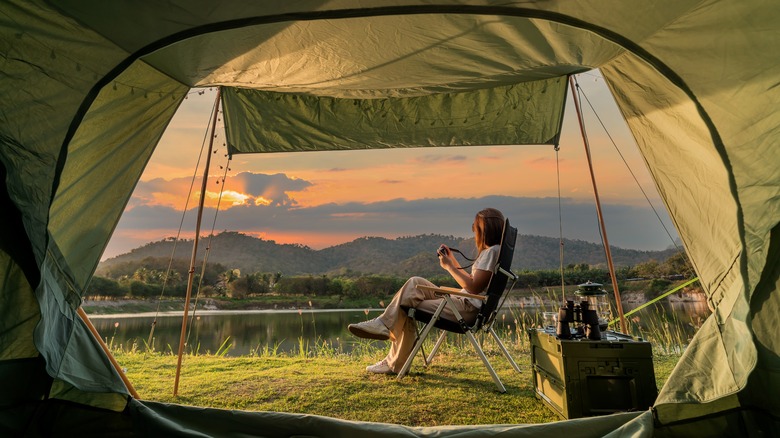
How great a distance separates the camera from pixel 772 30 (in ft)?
4.89

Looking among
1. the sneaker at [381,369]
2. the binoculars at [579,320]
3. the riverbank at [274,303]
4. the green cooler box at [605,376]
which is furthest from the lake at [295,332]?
the green cooler box at [605,376]

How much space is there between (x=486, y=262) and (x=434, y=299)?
508 mm

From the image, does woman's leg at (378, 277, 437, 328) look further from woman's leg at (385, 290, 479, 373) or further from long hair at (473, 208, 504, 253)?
long hair at (473, 208, 504, 253)

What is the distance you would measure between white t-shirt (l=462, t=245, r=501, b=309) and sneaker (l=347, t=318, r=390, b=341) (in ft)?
2.15

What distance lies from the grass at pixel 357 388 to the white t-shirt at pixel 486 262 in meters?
0.57

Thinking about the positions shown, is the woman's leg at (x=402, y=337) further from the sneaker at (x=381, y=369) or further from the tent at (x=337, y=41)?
the tent at (x=337, y=41)

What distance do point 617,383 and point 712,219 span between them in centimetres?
79

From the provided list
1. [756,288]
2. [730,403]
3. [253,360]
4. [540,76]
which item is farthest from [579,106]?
[253,360]

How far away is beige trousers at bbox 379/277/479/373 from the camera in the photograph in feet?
10.1

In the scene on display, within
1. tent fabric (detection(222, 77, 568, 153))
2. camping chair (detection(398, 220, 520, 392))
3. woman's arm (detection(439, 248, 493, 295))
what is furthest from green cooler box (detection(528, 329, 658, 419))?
tent fabric (detection(222, 77, 568, 153))

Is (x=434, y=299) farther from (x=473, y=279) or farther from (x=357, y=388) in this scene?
(x=357, y=388)

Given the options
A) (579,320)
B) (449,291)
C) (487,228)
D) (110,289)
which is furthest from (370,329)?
(110,289)

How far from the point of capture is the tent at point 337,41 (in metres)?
1.51

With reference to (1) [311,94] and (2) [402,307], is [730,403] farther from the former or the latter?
(1) [311,94]
